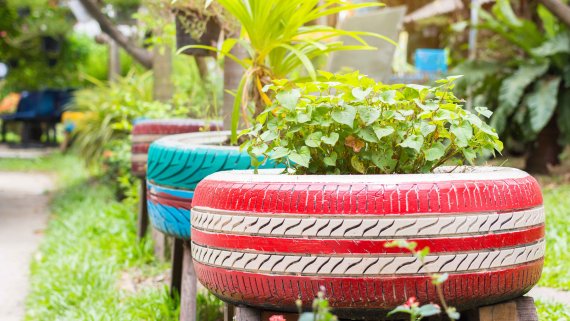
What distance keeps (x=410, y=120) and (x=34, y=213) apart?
22.5 ft

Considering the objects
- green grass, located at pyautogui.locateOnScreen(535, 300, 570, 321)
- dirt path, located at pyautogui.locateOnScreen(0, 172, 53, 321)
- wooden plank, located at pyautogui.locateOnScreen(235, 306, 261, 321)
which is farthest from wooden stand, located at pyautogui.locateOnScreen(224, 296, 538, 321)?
dirt path, located at pyautogui.locateOnScreen(0, 172, 53, 321)

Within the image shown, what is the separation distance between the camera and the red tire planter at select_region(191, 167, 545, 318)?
2.13 m

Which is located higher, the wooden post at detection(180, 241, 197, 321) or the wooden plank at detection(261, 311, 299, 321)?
the wooden plank at detection(261, 311, 299, 321)

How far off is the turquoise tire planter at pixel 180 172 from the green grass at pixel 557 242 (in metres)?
1.74

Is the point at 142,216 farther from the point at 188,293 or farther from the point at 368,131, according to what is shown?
the point at 368,131

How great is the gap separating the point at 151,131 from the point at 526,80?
4.44 meters

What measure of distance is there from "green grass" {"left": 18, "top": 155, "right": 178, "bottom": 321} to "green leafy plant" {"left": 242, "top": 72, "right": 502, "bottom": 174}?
1777 mm

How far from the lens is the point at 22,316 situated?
476 cm

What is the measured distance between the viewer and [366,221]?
2123 millimetres

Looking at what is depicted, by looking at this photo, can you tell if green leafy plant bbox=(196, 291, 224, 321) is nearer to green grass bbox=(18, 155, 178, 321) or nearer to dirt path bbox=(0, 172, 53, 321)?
green grass bbox=(18, 155, 178, 321)

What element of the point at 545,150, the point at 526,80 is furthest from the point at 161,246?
the point at 545,150

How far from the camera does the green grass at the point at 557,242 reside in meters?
4.30

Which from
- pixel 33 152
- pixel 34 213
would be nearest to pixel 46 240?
pixel 34 213

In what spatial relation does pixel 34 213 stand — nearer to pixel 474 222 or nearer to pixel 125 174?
pixel 125 174
